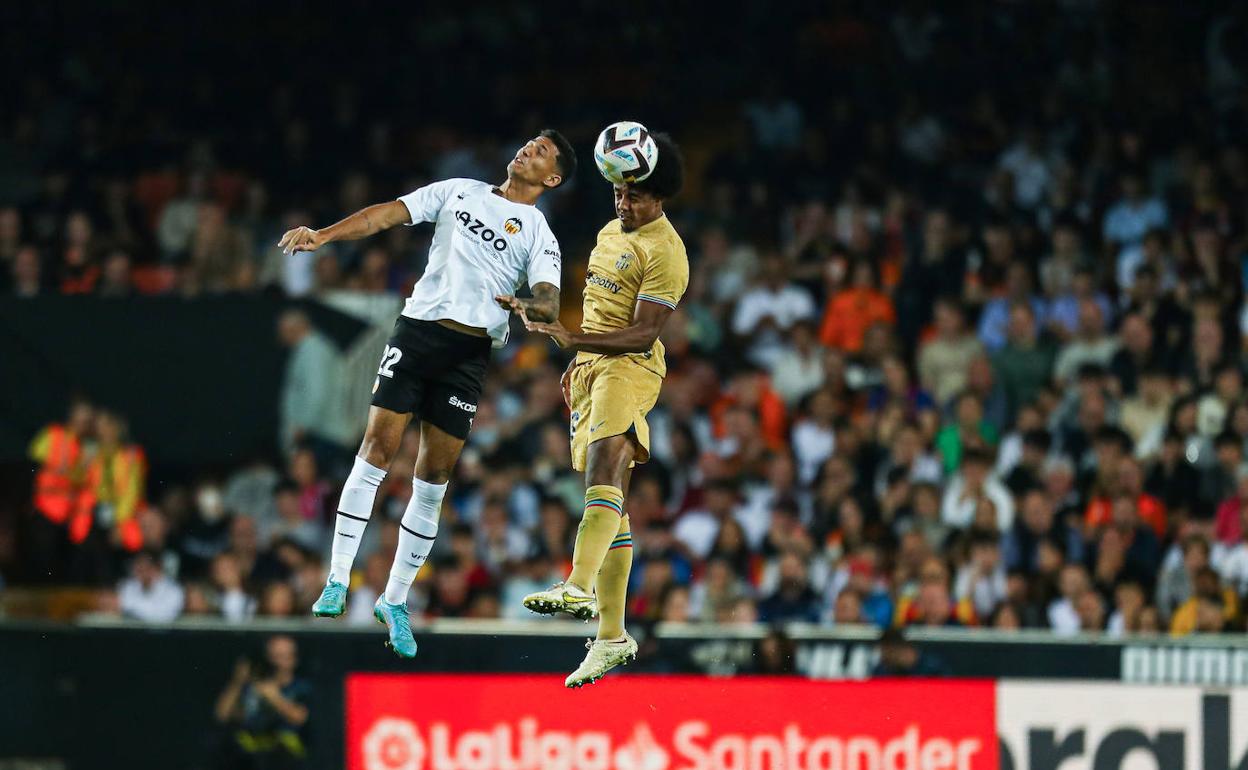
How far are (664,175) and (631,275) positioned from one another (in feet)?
1.81

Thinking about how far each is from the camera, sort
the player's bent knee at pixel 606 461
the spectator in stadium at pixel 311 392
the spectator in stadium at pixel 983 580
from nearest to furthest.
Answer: the player's bent knee at pixel 606 461 < the spectator in stadium at pixel 983 580 < the spectator in stadium at pixel 311 392

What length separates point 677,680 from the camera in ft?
49.4

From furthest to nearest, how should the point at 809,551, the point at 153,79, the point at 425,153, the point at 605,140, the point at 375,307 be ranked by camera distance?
the point at 153,79 → the point at 425,153 → the point at 375,307 → the point at 809,551 → the point at 605,140

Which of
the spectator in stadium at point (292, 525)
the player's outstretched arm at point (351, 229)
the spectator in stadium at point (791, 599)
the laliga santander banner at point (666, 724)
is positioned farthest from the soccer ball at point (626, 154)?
the spectator in stadium at point (292, 525)

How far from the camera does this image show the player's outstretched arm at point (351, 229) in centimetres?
1010

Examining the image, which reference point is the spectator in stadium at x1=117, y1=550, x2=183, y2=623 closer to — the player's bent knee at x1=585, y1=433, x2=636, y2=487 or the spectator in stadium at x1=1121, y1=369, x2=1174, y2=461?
the player's bent knee at x1=585, y1=433, x2=636, y2=487

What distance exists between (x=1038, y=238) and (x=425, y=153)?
718cm

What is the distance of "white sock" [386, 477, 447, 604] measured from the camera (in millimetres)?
11000

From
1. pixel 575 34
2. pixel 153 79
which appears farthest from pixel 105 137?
pixel 575 34

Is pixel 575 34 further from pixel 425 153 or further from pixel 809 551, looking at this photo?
pixel 809 551

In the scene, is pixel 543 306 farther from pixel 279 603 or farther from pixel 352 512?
pixel 279 603

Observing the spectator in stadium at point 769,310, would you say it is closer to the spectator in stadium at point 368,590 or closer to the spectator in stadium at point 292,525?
the spectator in stadium at point 368,590

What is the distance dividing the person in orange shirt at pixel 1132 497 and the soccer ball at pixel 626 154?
7363 millimetres

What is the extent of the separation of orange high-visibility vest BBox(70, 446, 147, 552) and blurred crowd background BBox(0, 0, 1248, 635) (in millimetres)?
30
